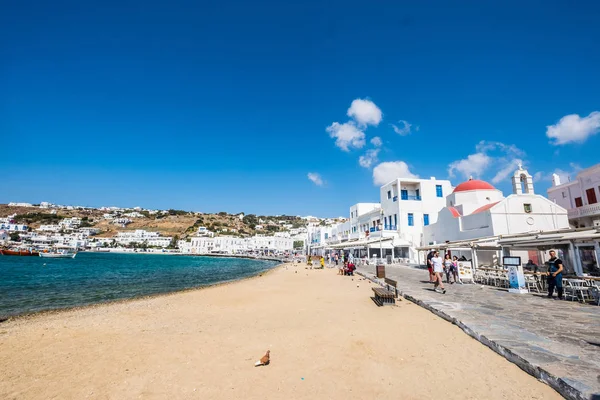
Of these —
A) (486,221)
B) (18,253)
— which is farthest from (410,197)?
(18,253)

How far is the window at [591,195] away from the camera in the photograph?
2619 cm

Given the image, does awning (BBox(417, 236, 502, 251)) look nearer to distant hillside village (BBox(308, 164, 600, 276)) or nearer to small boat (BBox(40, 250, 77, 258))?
distant hillside village (BBox(308, 164, 600, 276))

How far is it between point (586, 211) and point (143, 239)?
143460mm

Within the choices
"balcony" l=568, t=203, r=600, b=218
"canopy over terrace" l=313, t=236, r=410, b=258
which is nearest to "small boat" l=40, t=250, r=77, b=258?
"canopy over terrace" l=313, t=236, r=410, b=258

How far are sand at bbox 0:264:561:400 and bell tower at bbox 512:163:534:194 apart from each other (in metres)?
26.0

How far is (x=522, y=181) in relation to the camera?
28281 millimetres

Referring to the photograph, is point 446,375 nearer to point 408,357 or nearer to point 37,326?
point 408,357

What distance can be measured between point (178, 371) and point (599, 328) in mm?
7695

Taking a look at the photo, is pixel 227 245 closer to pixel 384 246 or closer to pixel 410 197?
pixel 410 197

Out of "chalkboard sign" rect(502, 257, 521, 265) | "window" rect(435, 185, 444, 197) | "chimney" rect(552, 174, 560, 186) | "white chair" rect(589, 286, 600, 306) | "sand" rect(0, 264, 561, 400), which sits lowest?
"sand" rect(0, 264, 561, 400)

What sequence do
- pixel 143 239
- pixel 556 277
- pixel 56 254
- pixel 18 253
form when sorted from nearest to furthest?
pixel 556 277
pixel 56 254
pixel 18 253
pixel 143 239

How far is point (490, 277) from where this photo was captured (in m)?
13.1

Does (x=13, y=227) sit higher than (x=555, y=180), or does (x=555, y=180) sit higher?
(x=555, y=180)

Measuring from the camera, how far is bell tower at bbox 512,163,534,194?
27.5 meters
